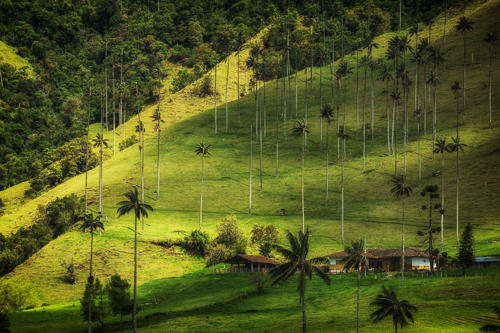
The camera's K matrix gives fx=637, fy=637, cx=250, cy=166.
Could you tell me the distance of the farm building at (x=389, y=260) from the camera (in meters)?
114

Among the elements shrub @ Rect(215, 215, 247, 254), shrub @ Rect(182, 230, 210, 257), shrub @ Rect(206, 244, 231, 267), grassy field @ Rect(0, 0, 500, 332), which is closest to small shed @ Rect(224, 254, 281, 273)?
grassy field @ Rect(0, 0, 500, 332)

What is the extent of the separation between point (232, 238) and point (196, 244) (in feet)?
29.2

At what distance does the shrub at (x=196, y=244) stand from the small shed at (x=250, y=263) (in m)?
17.6

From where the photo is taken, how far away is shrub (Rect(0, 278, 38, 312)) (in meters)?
106

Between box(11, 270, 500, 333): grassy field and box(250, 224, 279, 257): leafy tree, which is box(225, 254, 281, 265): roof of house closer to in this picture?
box(11, 270, 500, 333): grassy field

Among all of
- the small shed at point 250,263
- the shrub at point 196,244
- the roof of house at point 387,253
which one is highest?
the shrub at point 196,244

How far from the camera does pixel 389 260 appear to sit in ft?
377

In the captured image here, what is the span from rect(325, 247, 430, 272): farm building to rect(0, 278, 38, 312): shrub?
52942 mm

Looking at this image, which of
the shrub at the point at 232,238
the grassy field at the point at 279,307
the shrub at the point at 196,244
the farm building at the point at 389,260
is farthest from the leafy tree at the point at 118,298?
the farm building at the point at 389,260

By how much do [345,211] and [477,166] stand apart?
34246 mm

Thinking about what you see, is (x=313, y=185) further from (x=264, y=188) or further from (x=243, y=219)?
(x=243, y=219)

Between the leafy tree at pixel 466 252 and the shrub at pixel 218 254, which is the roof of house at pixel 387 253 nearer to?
the leafy tree at pixel 466 252

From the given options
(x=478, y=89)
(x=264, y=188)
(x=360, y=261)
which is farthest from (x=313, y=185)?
(x=360, y=261)

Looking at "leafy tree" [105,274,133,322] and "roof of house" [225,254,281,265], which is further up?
"roof of house" [225,254,281,265]
